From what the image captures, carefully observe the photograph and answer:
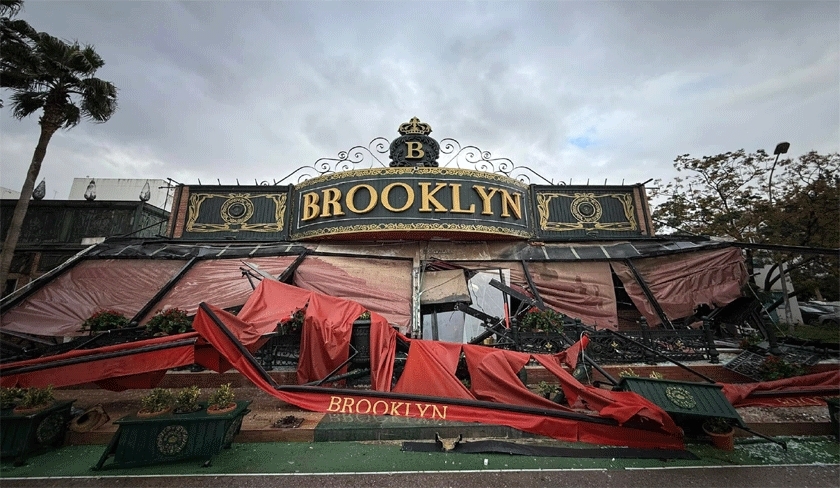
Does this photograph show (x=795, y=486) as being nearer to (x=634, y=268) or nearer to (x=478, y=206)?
(x=634, y=268)

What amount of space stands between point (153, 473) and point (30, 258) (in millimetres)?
17203

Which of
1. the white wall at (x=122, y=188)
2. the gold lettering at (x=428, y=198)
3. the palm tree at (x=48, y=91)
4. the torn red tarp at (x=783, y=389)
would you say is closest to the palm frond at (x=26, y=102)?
the palm tree at (x=48, y=91)

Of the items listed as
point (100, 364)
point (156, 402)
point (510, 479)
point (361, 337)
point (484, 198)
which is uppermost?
point (484, 198)

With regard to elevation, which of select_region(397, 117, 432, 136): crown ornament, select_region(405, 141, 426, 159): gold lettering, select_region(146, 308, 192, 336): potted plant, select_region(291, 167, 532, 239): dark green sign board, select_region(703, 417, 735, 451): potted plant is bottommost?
select_region(703, 417, 735, 451): potted plant

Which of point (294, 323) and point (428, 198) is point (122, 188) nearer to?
point (428, 198)

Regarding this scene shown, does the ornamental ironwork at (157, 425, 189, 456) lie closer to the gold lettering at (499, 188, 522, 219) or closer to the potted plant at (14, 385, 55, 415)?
the potted plant at (14, 385, 55, 415)

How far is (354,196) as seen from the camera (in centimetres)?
1311

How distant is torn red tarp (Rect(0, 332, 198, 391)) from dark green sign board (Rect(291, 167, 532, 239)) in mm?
7635

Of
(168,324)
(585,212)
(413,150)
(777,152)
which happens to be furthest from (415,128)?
(777,152)

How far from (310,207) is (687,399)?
491 inches

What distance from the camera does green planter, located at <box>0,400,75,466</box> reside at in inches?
188

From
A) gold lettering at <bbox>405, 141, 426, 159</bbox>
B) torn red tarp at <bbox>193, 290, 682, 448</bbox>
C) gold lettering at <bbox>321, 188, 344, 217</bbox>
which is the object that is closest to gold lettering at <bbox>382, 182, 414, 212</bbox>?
gold lettering at <bbox>321, 188, 344, 217</bbox>

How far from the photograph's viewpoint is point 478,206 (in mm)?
13125

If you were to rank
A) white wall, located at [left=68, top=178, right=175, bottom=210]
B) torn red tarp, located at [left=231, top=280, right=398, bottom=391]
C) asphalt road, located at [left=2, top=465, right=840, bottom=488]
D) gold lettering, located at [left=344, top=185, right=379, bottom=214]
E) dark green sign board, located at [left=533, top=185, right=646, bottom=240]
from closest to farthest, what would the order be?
asphalt road, located at [left=2, top=465, right=840, bottom=488] < torn red tarp, located at [left=231, top=280, right=398, bottom=391] < gold lettering, located at [left=344, top=185, right=379, bottom=214] < dark green sign board, located at [left=533, top=185, right=646, bottom=240] < white wall, located at [left=68, top=178, right=175, bottom=210]
